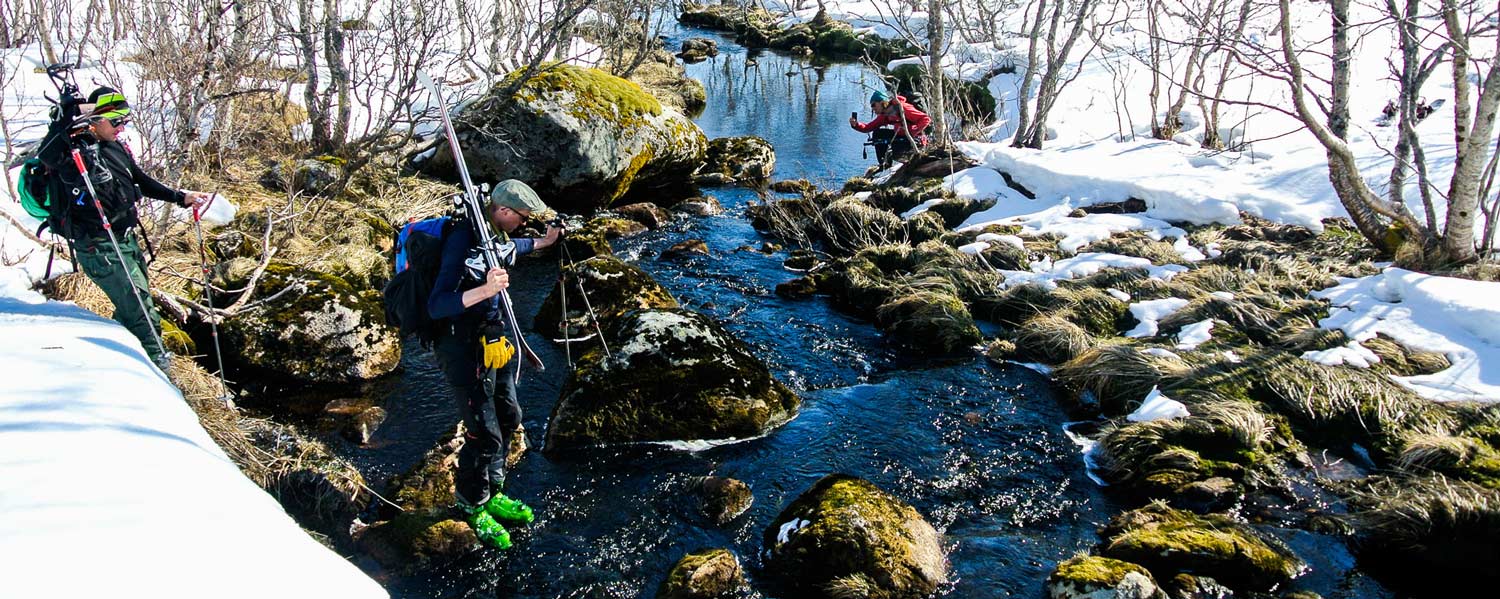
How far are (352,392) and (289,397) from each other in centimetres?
52

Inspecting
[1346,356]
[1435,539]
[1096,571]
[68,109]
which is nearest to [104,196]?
[68,109]

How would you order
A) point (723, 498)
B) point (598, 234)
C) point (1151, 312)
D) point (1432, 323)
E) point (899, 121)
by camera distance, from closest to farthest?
point (723, 498)
point (1432, 323)
point (1151, 312)
point (598, 234)
point (899, 121)

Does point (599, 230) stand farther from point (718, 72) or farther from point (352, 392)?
point (718, 72)

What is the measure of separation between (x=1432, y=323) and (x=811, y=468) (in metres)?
5.86

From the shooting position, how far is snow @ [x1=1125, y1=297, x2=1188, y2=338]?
31.1 feet

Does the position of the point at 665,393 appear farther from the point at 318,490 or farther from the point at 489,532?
the point at 318,490

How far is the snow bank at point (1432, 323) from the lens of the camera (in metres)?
7.32

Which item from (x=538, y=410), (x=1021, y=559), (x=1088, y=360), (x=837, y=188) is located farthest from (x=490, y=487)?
(x=837, y=188)

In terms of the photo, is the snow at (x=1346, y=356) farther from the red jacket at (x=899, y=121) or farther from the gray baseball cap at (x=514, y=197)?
the red jacket at (x=899, y=121)

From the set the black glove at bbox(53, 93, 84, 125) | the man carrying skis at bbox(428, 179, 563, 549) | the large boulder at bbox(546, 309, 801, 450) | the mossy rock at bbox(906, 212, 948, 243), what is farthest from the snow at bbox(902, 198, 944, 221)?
the black glove at bbox(53, 93, 84, 125)

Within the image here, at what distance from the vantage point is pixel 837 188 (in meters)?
17.0

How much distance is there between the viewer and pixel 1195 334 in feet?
29.5

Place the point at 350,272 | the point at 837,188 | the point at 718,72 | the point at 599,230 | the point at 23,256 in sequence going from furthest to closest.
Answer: the point at 718,72 < the point at 837,188 < the point at 599,230 < the point at 350,272 < the point at 23,256

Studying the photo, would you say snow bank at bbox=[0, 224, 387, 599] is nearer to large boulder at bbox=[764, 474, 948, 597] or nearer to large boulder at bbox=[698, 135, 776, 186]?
large boulder at bbox=[764, 474, 948, 597]
